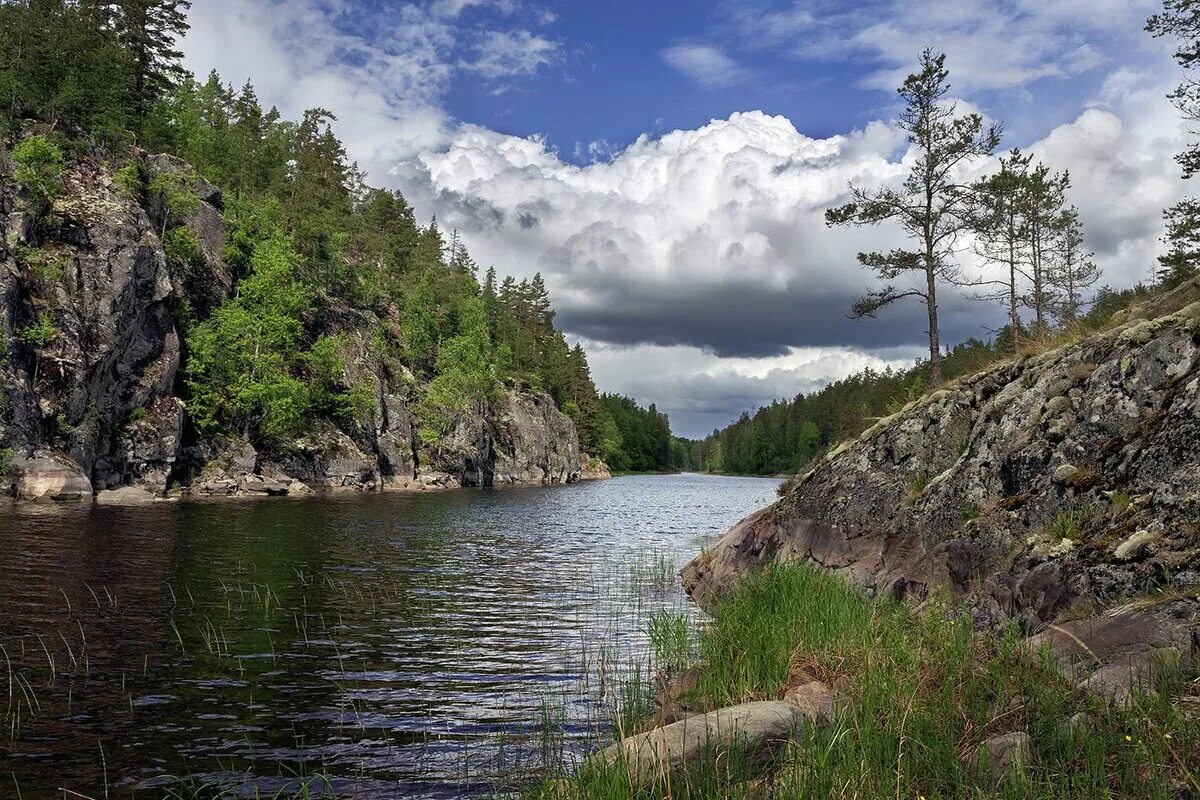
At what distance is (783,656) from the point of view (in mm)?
10094

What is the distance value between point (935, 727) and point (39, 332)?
54256 millimetres

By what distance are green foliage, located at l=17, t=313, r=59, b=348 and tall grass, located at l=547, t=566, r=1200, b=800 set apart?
50.5 meters

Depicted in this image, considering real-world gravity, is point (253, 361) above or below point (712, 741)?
above

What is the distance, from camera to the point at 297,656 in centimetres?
1381

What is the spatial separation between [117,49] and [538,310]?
271 ft

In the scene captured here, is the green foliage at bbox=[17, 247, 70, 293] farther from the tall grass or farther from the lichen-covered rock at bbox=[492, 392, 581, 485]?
the lichen-covered rock at bbox=[492, 392, 581, 485]

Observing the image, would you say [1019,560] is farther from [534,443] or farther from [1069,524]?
[534,443]

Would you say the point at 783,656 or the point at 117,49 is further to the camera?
the point at 117,49

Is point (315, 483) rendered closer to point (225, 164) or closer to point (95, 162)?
point (95, 162)

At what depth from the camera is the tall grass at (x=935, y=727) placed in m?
5.52

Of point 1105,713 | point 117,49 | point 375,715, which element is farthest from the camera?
point 117,49

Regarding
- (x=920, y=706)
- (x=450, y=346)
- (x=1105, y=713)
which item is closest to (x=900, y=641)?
(x=920, y=706)

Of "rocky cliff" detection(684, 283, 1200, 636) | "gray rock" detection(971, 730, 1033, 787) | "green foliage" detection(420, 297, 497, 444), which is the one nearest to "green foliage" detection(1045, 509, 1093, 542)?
"rocky cliff" detection(684, 283, 1200, 636)

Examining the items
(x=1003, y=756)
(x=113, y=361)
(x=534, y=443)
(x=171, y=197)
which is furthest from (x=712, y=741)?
(x=534, y=443)
